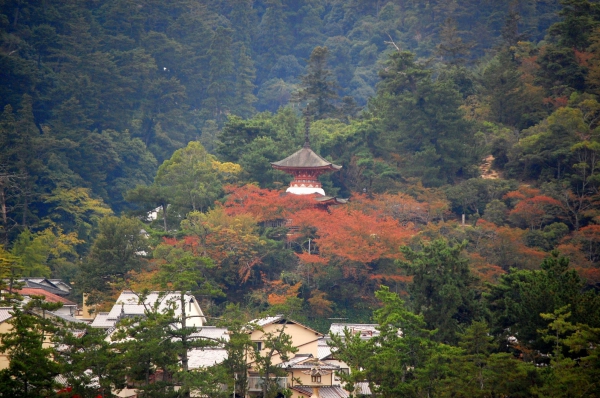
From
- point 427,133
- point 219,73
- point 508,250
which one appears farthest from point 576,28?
point 219,73

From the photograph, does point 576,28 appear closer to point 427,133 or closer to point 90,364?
point 427,133

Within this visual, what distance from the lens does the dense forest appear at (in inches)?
1299

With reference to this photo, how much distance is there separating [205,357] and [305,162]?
15753mm

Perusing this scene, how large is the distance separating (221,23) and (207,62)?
7.66 metres

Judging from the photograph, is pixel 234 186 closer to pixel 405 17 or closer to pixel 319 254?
pixel 319 254

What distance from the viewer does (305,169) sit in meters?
51.5

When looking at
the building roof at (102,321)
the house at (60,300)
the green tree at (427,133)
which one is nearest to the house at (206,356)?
the building roof at (102,321)

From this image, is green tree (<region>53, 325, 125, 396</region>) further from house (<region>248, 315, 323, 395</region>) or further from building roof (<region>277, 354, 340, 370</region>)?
building roof (<region>277, 354, 340, 370</region>)

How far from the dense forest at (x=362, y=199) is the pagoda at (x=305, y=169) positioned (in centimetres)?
95

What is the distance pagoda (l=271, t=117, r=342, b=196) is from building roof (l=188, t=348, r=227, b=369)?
45.9 feet

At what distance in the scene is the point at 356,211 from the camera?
47.6 metres

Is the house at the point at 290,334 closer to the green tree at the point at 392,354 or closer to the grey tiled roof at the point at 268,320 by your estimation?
the grey tiled roof at the point at 268,320

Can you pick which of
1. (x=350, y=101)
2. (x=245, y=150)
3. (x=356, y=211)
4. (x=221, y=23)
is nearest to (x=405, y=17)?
(x=221, y=23)

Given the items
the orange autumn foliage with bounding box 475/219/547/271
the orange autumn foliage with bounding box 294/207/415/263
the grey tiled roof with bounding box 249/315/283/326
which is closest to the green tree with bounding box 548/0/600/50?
the orange autumn foliage with bounding box 475/219/547/271
